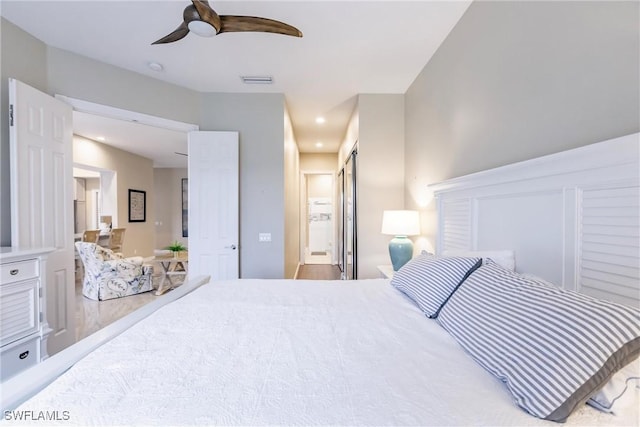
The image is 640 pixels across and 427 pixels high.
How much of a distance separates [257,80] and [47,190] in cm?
212

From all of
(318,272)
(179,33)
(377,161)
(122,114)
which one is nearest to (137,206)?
(122,114)

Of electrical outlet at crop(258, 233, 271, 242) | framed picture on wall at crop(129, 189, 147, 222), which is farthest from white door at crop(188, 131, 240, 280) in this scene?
framed picture on wall at crop(129, 189, 147, 222)

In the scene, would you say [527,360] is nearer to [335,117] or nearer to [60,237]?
[60,237]

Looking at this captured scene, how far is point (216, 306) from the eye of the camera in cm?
141

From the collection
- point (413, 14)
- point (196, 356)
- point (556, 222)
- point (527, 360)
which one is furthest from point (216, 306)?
point (413, 14)

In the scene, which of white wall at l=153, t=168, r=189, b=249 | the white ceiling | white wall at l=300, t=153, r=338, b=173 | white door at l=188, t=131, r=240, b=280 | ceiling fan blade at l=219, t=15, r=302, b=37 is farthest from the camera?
white wall at l=153, t=168, r=189, b=249

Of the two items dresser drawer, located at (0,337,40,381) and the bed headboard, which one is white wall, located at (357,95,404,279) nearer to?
the bed headboard

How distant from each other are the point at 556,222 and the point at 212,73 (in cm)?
309

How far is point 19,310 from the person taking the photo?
1.75 metres

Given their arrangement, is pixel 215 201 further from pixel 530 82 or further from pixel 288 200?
pixel 530 82

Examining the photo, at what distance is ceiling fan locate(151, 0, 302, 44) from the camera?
4.92ft

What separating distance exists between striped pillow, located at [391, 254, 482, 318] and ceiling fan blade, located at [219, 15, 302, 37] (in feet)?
5.51

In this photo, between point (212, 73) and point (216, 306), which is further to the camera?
point (212, 73)
